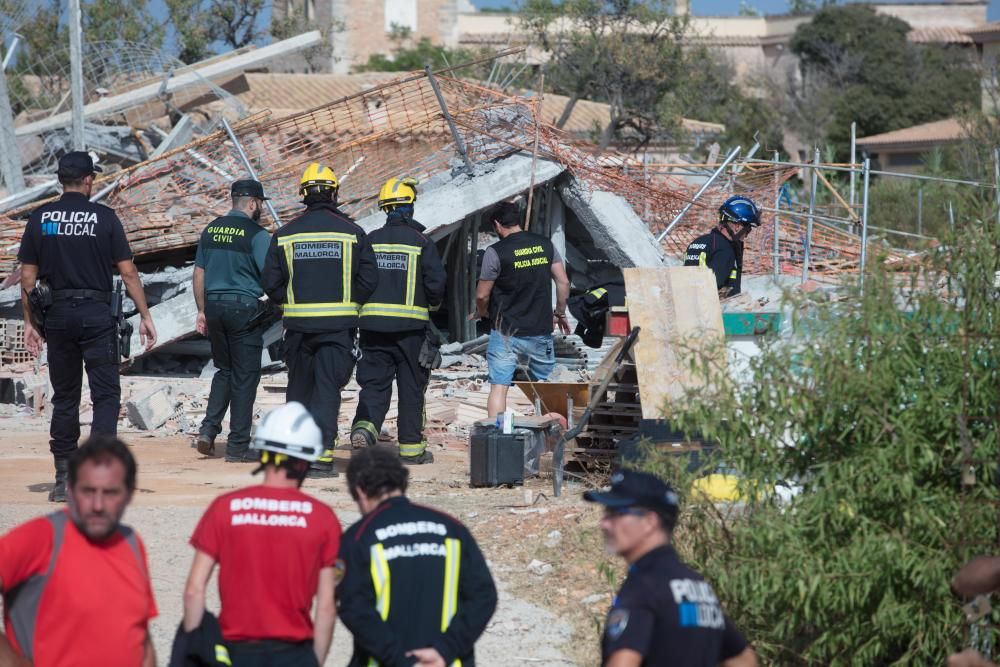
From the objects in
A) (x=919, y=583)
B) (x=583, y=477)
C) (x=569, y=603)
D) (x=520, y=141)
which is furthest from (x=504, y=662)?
(x=520, y=141)

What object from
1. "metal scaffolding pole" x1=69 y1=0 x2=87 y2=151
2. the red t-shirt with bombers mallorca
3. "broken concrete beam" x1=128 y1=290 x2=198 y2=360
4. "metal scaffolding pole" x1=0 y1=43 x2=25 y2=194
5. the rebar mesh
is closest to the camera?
the red t-shirt with bombers mallorca

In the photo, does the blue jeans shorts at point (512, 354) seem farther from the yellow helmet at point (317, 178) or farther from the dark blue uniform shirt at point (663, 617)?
the dark blue uniform shirt at point (663, 617)

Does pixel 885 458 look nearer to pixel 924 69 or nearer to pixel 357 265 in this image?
pixel 357 265

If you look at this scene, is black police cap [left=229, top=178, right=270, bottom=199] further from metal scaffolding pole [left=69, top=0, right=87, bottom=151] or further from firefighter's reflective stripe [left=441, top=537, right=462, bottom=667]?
firefighter's reflective stripe [left=441, top=537, right=462, bottom=667]

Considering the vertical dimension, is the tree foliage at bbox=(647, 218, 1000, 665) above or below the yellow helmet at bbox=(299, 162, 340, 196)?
below

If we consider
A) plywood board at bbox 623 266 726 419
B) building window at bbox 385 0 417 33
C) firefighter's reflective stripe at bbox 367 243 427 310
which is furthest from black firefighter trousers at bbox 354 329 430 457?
building window at bbox 385 0 417 33

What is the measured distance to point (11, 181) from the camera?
1783cm

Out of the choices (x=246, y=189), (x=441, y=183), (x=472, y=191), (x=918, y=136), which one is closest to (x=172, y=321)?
(x=441, y=183)

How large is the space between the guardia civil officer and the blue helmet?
4.12 metres

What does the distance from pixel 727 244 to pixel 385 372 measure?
2571 mm

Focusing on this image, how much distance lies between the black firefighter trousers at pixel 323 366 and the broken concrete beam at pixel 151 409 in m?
3.20

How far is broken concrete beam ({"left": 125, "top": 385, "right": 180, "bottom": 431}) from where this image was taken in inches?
481

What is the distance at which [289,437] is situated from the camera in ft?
14.1

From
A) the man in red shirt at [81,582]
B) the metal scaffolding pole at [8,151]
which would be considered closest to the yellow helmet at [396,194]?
the man in red shirt at [81,582]
